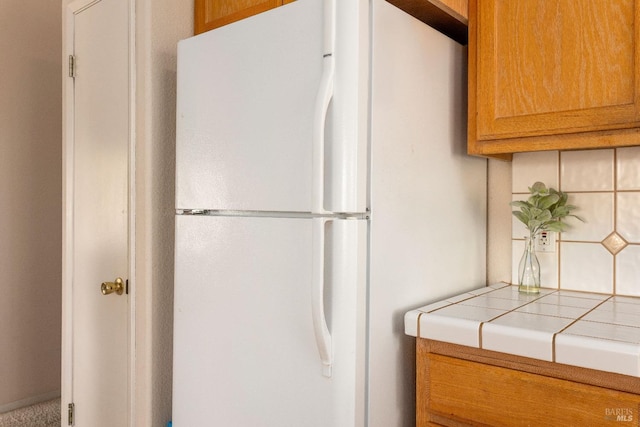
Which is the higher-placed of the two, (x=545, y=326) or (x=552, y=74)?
(x=552, y=74)

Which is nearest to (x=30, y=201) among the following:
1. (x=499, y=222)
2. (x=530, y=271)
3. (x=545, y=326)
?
(x=499, y=222)

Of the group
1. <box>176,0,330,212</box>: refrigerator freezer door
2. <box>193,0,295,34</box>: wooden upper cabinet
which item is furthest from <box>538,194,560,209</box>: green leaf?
<box>193,0,295,34</box>: wooden upper cabinet

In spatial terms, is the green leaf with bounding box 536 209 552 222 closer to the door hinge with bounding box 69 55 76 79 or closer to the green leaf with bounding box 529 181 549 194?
the green leaf with bounding box 529 181 549 194

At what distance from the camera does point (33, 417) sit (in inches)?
107

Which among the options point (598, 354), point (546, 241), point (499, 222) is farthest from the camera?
point (499, 222)

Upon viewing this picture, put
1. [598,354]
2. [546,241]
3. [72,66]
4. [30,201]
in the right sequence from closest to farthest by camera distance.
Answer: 1. [598,354]
2. [546,241]
3. [72,66]
4. [30,201]

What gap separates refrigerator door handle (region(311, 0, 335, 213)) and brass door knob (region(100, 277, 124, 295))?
103 cm

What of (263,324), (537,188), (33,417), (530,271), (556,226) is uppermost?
(537,188)

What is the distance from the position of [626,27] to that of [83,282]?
2.11m

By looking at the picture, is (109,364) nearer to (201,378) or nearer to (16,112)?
(201,378)

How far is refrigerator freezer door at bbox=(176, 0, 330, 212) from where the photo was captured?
1193 millimetres

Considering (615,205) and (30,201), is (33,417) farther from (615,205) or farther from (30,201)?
(615,205)

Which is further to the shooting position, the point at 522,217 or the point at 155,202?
the point at 155,202

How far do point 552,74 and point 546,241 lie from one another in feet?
1.92
